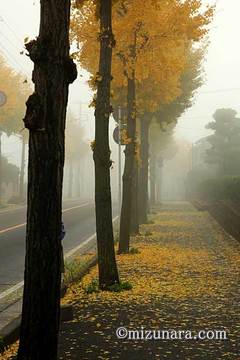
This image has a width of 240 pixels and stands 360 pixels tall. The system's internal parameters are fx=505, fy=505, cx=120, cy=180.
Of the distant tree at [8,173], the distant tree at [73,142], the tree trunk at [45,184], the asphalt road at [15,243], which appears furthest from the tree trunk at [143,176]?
the distant tree at [73,142]

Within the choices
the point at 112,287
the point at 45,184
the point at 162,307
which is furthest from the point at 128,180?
the point at 45,184

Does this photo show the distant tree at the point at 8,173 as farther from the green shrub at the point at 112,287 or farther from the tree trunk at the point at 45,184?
the tree trunk at the point at 45,184

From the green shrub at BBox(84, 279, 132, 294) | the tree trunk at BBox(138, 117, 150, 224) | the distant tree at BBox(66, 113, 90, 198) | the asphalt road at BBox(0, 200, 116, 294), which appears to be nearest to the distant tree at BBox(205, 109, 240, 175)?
the tree trunk at BBox(138, 117, 150, 224)

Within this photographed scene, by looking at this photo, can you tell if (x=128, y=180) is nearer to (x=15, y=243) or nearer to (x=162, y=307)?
(x=15, y=243)

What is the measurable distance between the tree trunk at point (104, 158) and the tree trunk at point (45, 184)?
4154mm

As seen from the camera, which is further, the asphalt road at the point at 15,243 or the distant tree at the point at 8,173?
the distant tree at the point at 8,173

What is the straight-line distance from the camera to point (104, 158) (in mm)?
8758

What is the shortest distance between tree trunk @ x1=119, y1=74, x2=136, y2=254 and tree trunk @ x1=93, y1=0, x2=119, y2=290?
3.79m

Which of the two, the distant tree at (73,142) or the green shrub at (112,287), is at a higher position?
the distant tree at (73,142)

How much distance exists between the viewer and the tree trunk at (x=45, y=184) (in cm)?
428

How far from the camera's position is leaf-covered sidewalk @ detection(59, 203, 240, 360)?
5.39 meters

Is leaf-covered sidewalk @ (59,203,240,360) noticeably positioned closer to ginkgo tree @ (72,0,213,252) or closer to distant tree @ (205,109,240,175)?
ginkgo tree @ (72,0,213,252)

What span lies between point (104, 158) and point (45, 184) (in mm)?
4434

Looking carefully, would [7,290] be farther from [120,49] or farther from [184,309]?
[120,49]
